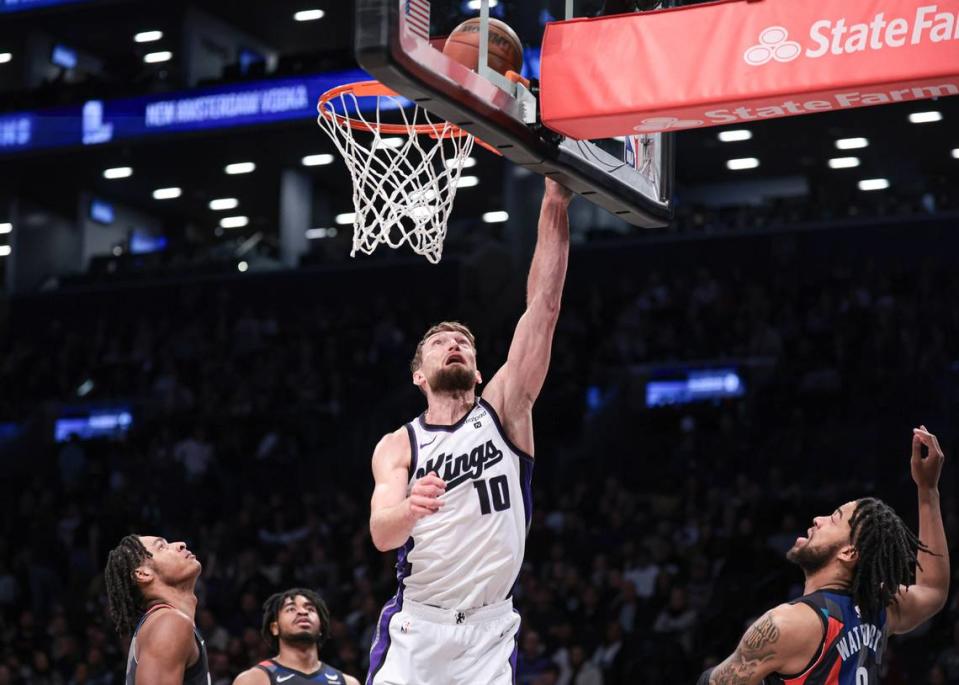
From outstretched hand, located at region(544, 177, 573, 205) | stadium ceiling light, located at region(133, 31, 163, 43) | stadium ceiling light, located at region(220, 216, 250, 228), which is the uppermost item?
stadium ceiling light, located at region(133, 31, 163, 43)


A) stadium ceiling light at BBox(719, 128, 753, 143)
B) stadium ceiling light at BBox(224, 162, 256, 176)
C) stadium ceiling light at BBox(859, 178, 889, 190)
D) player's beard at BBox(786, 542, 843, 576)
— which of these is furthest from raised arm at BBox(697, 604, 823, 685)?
stadium ceiling light at BBox(224, 162, 256, 176)

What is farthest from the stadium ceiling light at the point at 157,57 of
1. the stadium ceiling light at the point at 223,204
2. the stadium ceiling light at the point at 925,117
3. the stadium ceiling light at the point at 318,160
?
the stadium ceiling light at the point at 925,117

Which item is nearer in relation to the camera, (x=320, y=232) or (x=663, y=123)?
(x=663, y=123)

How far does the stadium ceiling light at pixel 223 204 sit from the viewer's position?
27.9 m

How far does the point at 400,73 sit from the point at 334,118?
4.78 feet

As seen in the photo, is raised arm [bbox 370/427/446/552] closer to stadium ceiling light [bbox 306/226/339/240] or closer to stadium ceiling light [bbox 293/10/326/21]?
stadium ceiling light [bbox 293/10/326/21]

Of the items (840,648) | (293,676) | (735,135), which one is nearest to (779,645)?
(840,648)

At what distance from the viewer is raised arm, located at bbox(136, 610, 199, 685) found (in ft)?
17.9

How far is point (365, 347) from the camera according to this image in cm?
1980

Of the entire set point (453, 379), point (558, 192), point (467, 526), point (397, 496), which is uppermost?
point (558, 192)

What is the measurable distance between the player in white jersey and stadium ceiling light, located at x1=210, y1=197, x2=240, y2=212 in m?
23.1

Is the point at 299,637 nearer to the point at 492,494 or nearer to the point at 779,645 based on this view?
the point at 492,494

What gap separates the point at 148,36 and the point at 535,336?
2215 cm

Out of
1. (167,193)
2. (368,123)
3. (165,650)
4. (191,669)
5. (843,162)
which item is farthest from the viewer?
(167,193)
